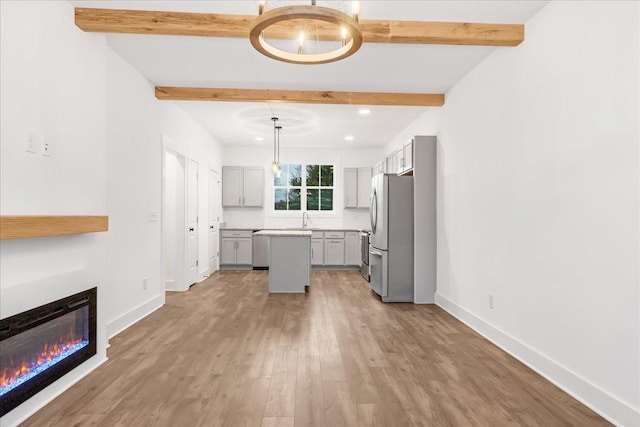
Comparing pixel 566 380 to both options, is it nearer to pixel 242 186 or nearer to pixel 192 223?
pixel 192 223

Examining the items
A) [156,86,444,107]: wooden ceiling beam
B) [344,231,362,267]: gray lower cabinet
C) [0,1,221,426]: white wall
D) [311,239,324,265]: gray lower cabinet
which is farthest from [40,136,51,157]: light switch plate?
[344,231,362,267]: gray lower cabinet

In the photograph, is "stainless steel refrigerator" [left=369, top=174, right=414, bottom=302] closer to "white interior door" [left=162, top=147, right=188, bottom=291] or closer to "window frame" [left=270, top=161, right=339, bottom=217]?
"white interior door" [left=162, top=147, right=188, bottom=291]

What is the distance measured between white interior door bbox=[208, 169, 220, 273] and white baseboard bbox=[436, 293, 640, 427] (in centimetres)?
Result: 511

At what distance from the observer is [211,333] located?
364 cm

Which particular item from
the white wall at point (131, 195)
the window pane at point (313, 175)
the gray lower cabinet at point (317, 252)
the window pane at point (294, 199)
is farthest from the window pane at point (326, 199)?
the white wall at point (131, 195)

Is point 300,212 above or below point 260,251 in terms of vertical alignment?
above

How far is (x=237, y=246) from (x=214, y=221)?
0.75 metres

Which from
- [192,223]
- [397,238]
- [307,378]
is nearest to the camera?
[307,378]

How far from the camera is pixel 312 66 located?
12.9ft

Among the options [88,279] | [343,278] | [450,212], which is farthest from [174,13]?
[343,278]

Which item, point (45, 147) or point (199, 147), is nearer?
point (45, 147)

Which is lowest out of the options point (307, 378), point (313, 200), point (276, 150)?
point (307, 378)

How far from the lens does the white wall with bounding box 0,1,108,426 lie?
217 centimetres

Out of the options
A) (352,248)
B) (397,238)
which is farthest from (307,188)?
(397,238)
